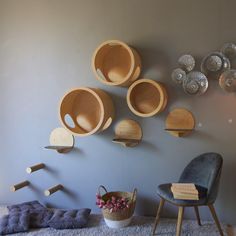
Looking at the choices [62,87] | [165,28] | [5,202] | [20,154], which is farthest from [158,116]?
[5,202]

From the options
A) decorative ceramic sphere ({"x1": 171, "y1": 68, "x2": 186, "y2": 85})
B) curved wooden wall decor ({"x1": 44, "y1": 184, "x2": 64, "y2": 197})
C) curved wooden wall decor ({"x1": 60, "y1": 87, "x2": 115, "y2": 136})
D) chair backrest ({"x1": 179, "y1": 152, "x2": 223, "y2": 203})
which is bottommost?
curved wooden wall decor ({"x1": 44, "y1": 184, "x2": 64, "y2": 197})

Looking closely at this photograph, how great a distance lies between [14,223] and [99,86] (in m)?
1.43

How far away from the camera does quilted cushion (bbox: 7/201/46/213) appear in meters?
2.95

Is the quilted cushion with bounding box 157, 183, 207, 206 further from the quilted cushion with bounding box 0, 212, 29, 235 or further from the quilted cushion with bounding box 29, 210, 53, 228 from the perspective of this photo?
the quilted cushion with bounding box 0, 212, 29, 235

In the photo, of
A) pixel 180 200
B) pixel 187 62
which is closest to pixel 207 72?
pixel 187 62

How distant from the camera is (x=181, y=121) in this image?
282 centimetres

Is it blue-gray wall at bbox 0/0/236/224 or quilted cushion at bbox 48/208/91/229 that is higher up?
blue-gray wall at bbox 0/0/236/224

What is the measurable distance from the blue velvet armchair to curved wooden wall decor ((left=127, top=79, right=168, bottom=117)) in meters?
0.57

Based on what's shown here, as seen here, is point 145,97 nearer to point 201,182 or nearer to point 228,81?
point 228,81

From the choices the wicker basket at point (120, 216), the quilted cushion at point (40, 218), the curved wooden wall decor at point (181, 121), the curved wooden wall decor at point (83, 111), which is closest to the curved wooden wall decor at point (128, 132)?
the curved wooden wall decor at point (83, 111)

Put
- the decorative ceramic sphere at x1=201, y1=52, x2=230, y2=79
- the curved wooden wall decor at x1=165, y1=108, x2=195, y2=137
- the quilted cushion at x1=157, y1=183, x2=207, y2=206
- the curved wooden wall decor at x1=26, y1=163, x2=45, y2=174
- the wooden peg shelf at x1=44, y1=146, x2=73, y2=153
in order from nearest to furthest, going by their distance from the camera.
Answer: the quilted cushion at x1=157, y1=183, x2=207, y2=206 → the decorative ceramic sphere at x1=201, y1=52, x2=230, y2=79 → the curved wooden wall decor at x1=165, y1=108, x2=195, y2=137 → the curved wooden wall decor at x1=26, y1=163, x2=45, y2=174 → the wooden peg shelf at x1=44, y1=146, x2=73, y2=153

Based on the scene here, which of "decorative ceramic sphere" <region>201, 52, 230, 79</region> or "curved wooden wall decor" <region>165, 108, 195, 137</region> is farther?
"curved wooden wall decor" <region>165, 108, 195, 137</region>

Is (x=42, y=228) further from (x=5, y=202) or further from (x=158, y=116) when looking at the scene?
(x=158, y=116)

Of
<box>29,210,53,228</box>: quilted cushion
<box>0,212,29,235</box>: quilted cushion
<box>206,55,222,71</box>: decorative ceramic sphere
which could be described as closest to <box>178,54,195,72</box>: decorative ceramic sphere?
<box>206,55,222,71</box>: decorative ceramic sphere
